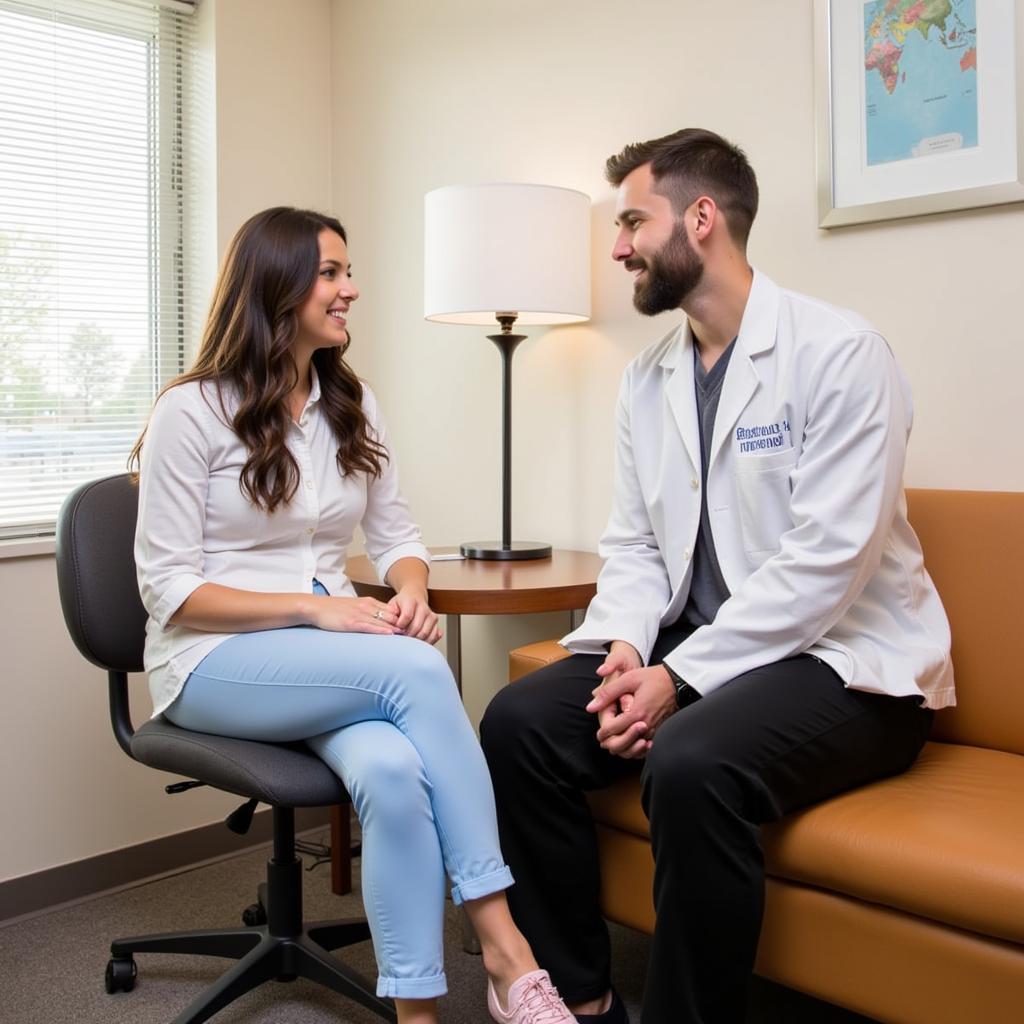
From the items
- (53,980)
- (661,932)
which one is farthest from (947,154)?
(53,980)

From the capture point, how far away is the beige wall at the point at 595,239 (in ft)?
6.59

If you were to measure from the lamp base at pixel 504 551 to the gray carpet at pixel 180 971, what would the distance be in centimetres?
78

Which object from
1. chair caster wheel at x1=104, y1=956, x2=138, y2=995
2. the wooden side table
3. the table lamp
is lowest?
chair caster wheel at x1=104, y1=956, x2=138, y2=995

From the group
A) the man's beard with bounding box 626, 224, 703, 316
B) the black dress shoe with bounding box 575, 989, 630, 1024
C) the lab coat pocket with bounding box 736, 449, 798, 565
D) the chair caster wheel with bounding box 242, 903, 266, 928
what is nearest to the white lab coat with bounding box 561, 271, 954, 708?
the lab coat pocket with bounding box 736, 449, 798, 565

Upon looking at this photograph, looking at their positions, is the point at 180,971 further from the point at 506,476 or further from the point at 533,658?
the point at 506,476

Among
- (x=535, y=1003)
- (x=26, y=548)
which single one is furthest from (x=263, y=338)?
(x=535, y=1003)

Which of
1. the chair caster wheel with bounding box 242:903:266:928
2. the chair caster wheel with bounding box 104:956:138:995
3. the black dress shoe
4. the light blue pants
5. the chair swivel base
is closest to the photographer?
the light blue pants

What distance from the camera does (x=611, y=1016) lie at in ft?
5.72

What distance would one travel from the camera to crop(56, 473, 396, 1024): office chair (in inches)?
71.2

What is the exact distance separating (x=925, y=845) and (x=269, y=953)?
44.7 inches

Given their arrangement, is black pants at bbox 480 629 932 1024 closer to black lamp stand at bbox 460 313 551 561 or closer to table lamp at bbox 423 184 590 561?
black lamp stand at bbox 460 313 551 561

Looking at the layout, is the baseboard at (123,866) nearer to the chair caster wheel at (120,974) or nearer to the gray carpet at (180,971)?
the gray carpet at (180,971)

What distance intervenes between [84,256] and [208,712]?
143 cm

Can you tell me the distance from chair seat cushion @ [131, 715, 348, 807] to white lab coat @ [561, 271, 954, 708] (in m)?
0.51
